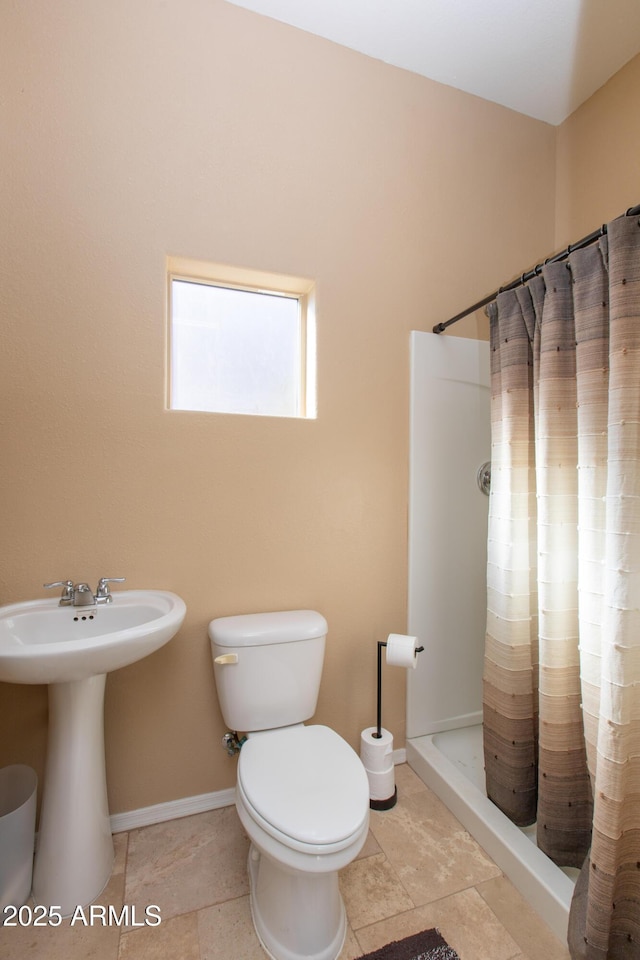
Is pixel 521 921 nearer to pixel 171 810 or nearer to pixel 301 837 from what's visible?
pixel 301 837

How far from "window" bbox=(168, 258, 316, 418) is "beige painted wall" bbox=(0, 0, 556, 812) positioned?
12cm

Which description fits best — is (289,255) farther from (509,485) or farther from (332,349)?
(509,485)

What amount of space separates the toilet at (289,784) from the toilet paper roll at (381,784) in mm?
372

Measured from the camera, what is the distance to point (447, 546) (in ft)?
6.39

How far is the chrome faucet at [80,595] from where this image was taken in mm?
1394

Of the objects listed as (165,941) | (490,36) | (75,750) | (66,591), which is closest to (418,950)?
(165,941)

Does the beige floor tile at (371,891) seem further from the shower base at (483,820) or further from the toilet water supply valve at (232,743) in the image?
the toilet water supply valve at (232,743)

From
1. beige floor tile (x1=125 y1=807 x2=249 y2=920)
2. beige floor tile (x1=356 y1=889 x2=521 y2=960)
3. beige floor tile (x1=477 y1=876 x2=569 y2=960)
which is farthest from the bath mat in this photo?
beige floor tile (x1=125 y1=807 x2=249 y2=920)

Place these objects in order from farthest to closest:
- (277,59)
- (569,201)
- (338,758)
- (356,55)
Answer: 1. (569,201)
2. (356,55)
3. (277,59)
4. (338,758)

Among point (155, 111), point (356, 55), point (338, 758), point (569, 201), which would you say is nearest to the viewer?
point (338, 758)

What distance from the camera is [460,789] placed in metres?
1.61

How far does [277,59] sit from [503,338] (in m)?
1.35

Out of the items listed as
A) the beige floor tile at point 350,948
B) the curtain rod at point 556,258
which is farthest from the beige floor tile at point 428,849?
the curtain rod at point 556,258

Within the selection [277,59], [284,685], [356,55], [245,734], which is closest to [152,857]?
[245,734]
